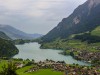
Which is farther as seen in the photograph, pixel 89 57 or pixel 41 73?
pixel 89 57

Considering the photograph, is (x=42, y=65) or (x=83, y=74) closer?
(x=83, y=74)

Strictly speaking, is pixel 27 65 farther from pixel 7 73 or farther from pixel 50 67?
pixel 7 73

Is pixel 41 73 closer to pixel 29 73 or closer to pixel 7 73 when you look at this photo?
pixel 29 73

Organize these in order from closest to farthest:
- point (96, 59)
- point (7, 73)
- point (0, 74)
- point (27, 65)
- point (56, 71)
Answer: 1. point (7, 73)
2. point (0, 74)
3. point (56, 71)
4. point (27, 65)
5. point (96, 59)

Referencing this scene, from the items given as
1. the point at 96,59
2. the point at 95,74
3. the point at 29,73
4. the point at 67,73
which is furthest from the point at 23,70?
the point at 96,59

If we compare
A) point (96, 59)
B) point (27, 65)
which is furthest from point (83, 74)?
point (96, 59)

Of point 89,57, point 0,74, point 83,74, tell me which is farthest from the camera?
point 89,57

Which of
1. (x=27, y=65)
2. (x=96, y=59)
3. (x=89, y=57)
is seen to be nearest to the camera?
(x=27, y=65)

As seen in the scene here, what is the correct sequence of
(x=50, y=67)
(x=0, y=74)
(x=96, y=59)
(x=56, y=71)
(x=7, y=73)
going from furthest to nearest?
(x=96, y=59)
(x=50, y=67)
(x=56, y=71)
(x=0, y=74)
(x=7, y=73)

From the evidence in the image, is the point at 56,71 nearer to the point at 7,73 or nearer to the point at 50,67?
the point at 50,67
